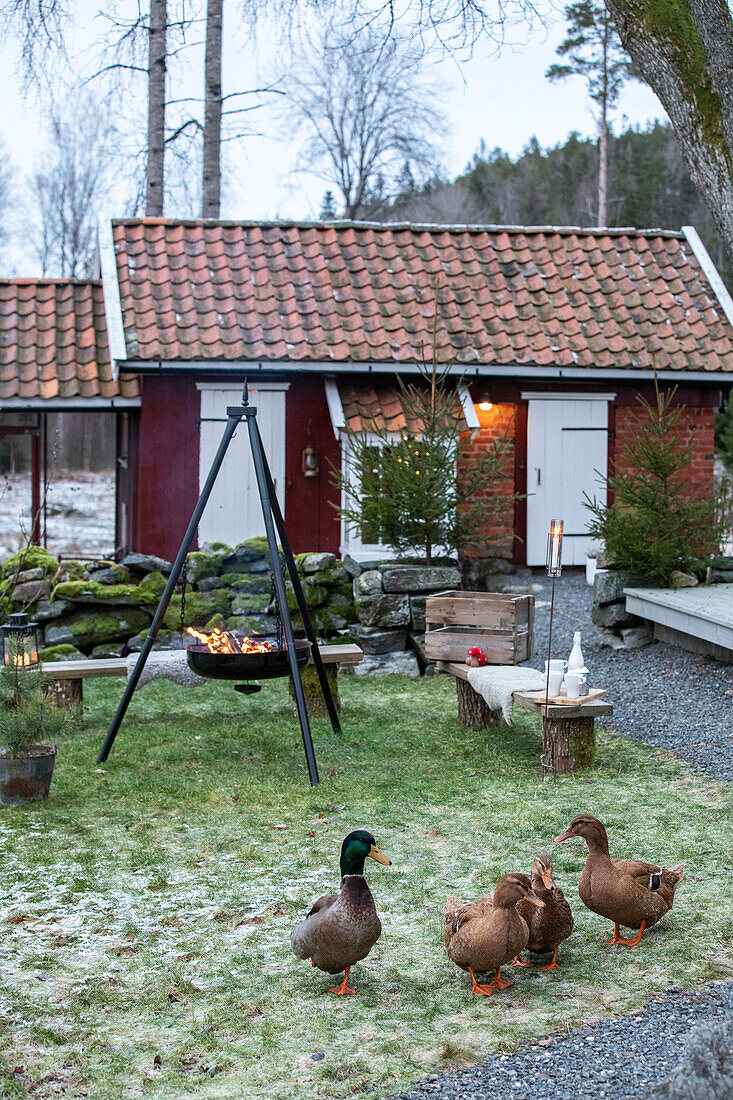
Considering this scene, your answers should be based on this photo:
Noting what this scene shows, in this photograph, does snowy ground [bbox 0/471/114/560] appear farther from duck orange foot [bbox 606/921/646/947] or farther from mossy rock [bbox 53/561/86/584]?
duck orange foot [bbox 606/921/646/947]

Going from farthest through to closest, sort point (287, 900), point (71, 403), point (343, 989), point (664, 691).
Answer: point (71, 403)
point (664, 691)
point (287, 900)
point (343, 989)

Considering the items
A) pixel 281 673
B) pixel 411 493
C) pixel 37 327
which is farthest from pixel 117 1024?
pixel 37 327

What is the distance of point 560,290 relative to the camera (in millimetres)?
13953

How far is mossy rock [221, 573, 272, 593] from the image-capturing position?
1059 cm

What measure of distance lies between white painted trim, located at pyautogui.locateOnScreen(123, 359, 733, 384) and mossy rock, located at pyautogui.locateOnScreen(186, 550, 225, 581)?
2649mm

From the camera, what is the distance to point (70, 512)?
23.4m

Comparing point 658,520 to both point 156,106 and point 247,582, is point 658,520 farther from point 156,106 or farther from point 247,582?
point 156,106

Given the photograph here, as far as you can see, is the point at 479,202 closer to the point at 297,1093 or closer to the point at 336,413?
the point at 336,413

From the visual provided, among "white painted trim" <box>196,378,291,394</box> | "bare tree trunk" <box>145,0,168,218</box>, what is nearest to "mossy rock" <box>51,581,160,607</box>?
"white painted trim" <box>196,378,291,394</box>

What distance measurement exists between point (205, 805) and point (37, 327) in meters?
8.89

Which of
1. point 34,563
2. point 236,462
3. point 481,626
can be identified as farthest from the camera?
point 236,462

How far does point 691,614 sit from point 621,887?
5.09 m

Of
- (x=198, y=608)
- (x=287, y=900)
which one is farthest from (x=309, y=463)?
(x=287, y=900)

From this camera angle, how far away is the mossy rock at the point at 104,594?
33.4 ft
